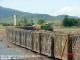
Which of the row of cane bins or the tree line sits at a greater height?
the row of cane bins

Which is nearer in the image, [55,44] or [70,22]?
[55,44]

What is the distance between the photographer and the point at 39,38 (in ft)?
84.8

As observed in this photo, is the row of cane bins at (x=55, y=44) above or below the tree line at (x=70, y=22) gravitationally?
above

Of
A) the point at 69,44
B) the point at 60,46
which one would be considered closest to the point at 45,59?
the point at 60,46

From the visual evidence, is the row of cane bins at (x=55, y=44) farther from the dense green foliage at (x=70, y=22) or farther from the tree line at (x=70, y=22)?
the dense green foliage at (x=70, y=22)

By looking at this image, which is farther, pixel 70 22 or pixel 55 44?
pixel 70 22

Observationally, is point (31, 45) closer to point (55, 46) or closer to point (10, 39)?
point (55, 46)

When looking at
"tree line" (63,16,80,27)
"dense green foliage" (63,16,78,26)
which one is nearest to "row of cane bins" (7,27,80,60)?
"tree line" (63,16,80,27)

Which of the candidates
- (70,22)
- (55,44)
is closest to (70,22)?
(70,22)

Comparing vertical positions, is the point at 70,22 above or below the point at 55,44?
below

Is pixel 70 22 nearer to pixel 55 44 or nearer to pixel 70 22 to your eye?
pixel 70 22

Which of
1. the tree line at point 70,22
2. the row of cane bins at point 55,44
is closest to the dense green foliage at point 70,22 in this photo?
the tree line at point 70,22

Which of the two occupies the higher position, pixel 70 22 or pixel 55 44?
pixel 55 44

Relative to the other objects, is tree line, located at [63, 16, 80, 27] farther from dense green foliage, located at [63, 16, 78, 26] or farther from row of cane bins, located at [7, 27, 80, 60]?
row of cane bins, located at [7, 27, 80, 60]
